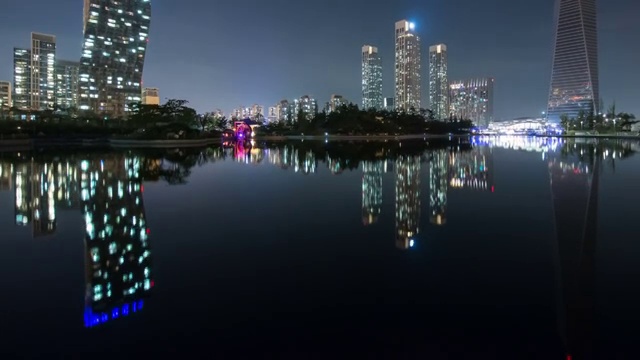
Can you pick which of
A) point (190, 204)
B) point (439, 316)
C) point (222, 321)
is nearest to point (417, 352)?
point (439, 316)

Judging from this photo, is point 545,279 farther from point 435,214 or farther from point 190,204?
point 190,204

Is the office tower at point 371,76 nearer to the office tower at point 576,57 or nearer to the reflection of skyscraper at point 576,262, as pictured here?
the office tower at point 576,57

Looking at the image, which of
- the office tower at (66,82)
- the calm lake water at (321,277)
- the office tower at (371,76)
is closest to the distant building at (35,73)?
the office tower at (66,82)

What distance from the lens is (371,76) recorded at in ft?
573

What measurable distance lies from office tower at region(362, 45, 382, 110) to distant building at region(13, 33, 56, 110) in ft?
346

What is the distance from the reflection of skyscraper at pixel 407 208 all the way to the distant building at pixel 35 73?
148240mm

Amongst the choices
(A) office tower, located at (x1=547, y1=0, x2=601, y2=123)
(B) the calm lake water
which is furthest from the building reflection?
(A) office tower, located at (x1=547, y1=0, x2=601, y2=123)

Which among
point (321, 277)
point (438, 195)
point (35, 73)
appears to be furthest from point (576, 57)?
point (35, 73)

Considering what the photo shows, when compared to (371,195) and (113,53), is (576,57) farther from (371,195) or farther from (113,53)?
(371,195)

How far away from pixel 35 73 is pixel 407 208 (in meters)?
159

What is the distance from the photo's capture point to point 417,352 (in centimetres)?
371

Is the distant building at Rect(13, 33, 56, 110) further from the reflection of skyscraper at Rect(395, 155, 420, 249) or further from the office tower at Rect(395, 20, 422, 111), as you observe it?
the reflection of skyscraper at Rect(395, 155, 420, 249)

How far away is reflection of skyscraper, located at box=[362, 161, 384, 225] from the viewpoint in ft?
31.0

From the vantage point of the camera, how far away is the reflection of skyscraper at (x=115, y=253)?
4770 millimetres
